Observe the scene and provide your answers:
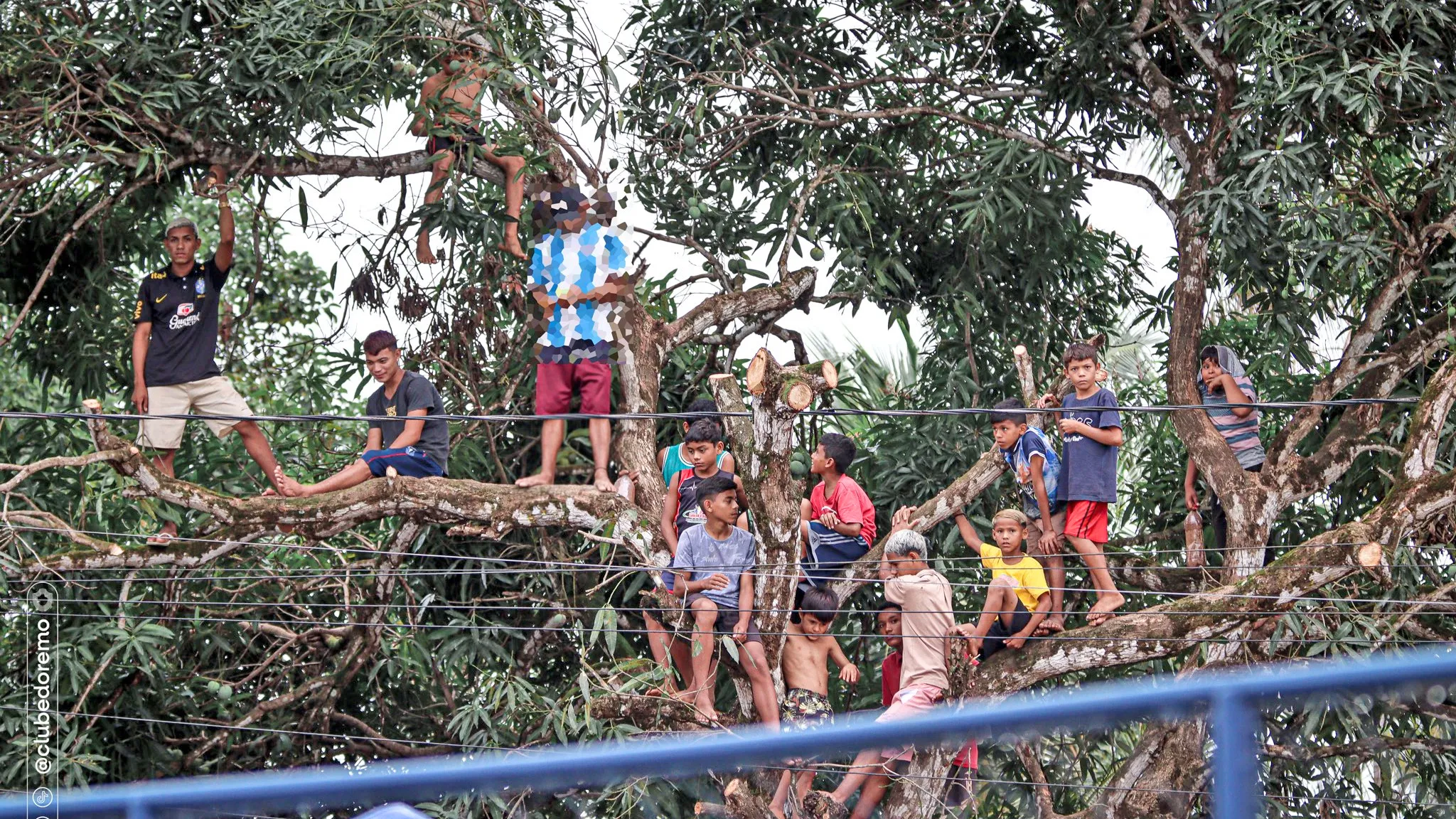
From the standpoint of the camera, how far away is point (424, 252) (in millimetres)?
7746

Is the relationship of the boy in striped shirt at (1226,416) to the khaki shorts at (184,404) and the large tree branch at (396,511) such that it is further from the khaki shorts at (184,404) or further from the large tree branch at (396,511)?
the khaki shorts at (184,404)

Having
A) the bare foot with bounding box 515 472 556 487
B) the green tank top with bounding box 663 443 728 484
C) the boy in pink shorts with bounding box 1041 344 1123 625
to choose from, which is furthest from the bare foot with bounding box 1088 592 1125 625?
the bare foot with bounding box 515 472 556 487

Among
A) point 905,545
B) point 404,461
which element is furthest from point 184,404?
point 905,545

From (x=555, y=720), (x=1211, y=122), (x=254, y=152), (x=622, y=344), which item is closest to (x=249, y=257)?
(x=254, y=152)

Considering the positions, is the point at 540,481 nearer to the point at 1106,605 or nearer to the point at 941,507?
the point at 941,507

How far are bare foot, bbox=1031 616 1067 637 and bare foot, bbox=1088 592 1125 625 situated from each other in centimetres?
12

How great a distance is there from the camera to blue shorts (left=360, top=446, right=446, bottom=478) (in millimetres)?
6812

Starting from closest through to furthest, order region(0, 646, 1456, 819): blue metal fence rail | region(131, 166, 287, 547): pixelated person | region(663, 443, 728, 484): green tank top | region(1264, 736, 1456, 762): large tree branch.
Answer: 1. region(0, 646, 1456, 819): blue metal fence rail
2. region(1264, 736, 1456, 762): large tree branch
3. region(663, 443, 728, 484): green tank top
4. region(131, 166, 287, 547): pixelated person

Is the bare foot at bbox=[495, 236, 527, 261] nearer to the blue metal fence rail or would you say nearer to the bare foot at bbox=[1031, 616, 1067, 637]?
the bare foot at bbox=[1031, 616, 1067, 637]

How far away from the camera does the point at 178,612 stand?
7508 millimetres

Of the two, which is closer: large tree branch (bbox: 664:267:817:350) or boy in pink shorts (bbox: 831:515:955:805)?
boy in pink shorts (bbox: 831:515:955:805)

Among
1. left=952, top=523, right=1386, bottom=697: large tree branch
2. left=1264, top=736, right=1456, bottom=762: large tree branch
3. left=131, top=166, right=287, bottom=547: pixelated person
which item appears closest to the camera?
left=1264, top=736, right=1456, bottom=762: large tree branch

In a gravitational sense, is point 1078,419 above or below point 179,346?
below

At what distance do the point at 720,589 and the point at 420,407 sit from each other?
1.53 metres
